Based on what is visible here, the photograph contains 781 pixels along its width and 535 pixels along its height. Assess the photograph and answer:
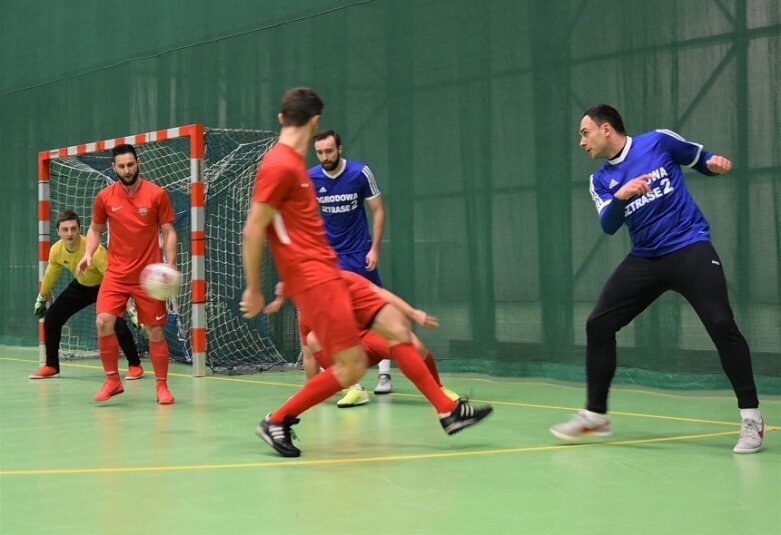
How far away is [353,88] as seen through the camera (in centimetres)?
1125

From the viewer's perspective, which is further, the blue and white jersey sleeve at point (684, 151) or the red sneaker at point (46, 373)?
the red sneaker at point (46, 373)

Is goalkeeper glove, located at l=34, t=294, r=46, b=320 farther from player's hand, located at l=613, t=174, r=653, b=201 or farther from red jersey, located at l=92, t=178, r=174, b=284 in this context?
player's hand, located at l=613, t=174, r=653, b=201

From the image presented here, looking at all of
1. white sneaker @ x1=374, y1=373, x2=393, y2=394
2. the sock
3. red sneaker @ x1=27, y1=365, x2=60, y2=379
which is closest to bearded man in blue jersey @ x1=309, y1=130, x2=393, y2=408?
white sneaker @ x1=374, y1=373, x2=393, y2=394

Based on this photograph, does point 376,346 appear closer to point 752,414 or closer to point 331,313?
point 331,313

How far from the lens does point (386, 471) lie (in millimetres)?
5234

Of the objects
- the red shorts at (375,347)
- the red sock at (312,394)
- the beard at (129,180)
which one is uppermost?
the beard at (129,180)

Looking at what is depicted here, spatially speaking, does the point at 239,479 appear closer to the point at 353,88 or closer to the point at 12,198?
the point at 353,88

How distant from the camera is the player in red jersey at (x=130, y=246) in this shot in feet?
27.0

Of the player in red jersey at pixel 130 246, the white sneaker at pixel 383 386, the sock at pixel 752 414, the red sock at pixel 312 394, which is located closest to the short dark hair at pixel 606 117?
the sock at pixel 752 414

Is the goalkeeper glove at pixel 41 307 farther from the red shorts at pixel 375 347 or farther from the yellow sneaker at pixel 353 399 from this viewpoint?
the red shorts at pixel 375 347

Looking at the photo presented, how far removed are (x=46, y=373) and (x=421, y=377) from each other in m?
A: 6.16

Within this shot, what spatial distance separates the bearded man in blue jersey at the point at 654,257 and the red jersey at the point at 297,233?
5.09ft

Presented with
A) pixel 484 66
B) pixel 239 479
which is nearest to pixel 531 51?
pixel 484 66

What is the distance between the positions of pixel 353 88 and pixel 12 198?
6862 millimetres
